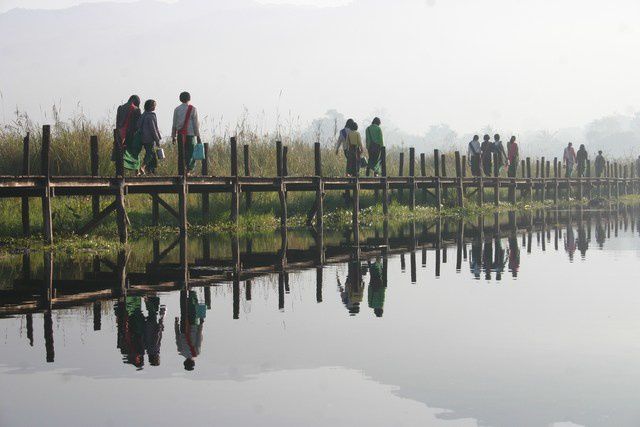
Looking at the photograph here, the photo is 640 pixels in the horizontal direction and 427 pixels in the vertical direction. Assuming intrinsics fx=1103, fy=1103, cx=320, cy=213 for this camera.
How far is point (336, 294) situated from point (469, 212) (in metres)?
22.1

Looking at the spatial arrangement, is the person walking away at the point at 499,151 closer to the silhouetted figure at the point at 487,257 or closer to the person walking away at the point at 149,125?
the silhouetted figure at the point at 487,257

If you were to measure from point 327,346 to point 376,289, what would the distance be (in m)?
4.48

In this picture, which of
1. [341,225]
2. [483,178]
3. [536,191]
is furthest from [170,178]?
[536,191]

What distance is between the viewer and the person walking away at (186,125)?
71.4 ft

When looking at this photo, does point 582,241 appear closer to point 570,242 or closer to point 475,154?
point 570,242

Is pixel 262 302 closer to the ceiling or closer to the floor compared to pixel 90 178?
closer to the floor

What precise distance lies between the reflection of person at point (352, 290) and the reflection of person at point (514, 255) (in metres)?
2.31

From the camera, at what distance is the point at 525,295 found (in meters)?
13.4

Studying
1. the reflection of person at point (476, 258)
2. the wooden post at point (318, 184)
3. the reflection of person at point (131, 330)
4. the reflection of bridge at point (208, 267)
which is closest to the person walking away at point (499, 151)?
the reflection of bridge at point (208, 267)

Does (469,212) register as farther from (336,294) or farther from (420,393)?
(420,393)

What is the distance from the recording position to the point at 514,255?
1941cm

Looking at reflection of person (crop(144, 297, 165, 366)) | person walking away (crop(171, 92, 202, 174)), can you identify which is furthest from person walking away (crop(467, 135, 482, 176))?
reflection of person (crop(144, 297, 165, 366))

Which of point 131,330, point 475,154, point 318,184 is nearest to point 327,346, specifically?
point 131,330

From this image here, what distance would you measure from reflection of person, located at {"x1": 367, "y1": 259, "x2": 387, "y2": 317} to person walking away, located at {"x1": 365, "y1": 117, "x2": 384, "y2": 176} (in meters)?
12.0
